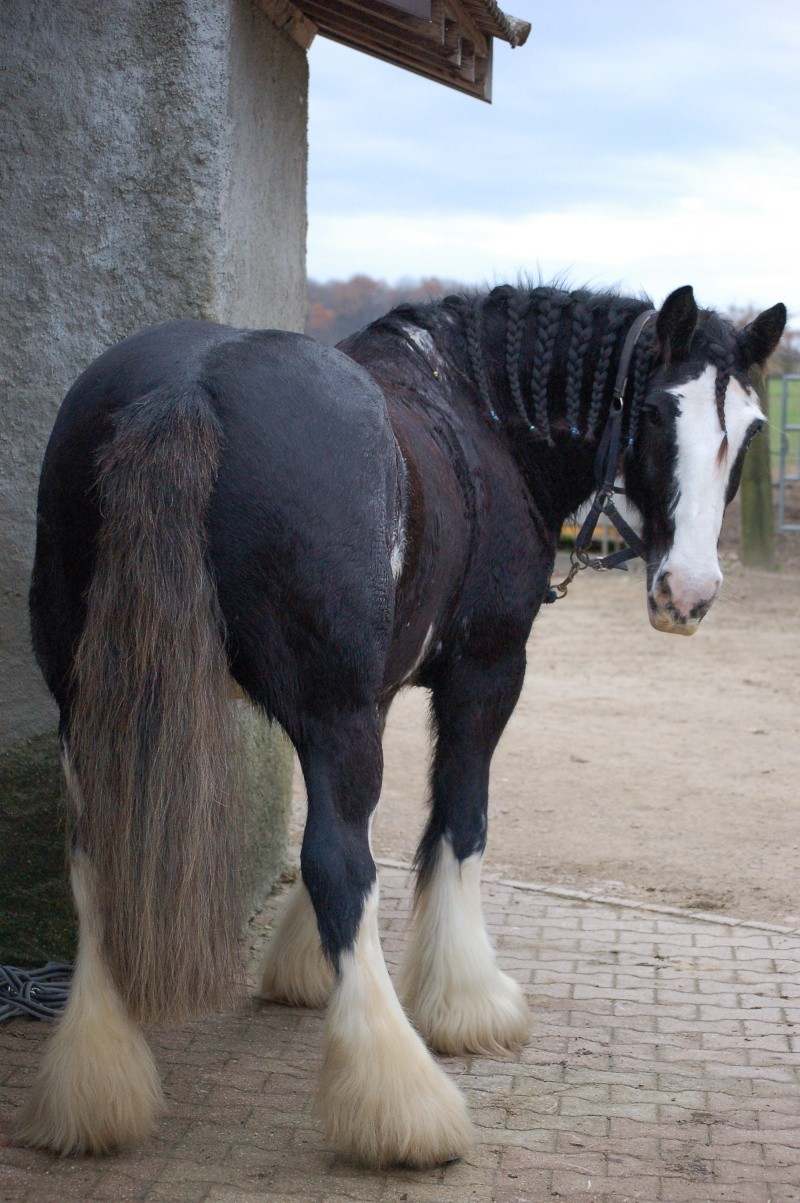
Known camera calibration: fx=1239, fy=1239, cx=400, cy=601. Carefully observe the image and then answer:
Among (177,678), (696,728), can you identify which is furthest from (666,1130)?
(696,728)

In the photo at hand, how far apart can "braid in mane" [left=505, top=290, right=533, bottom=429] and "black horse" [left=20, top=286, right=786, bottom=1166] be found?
13.7 inches

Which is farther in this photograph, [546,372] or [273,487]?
[546,372]

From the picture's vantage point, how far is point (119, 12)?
11.7 ft

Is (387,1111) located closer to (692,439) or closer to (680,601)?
(680,601)

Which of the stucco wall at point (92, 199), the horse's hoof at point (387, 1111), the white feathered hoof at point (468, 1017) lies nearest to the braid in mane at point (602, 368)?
the stucco wall at point (92, 199)

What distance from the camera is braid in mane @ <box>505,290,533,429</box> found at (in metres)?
3.59

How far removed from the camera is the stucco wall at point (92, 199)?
3586 mm

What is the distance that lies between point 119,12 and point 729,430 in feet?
6.94

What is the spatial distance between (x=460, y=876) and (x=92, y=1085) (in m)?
1.21

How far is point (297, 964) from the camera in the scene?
3855 mm

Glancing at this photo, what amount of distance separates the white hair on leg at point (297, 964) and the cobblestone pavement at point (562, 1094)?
72 millimetres

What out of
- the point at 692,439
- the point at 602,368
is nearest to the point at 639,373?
the point at 602,368

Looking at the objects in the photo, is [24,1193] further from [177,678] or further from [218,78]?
[218,78]

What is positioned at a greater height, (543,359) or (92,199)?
(92,199)
